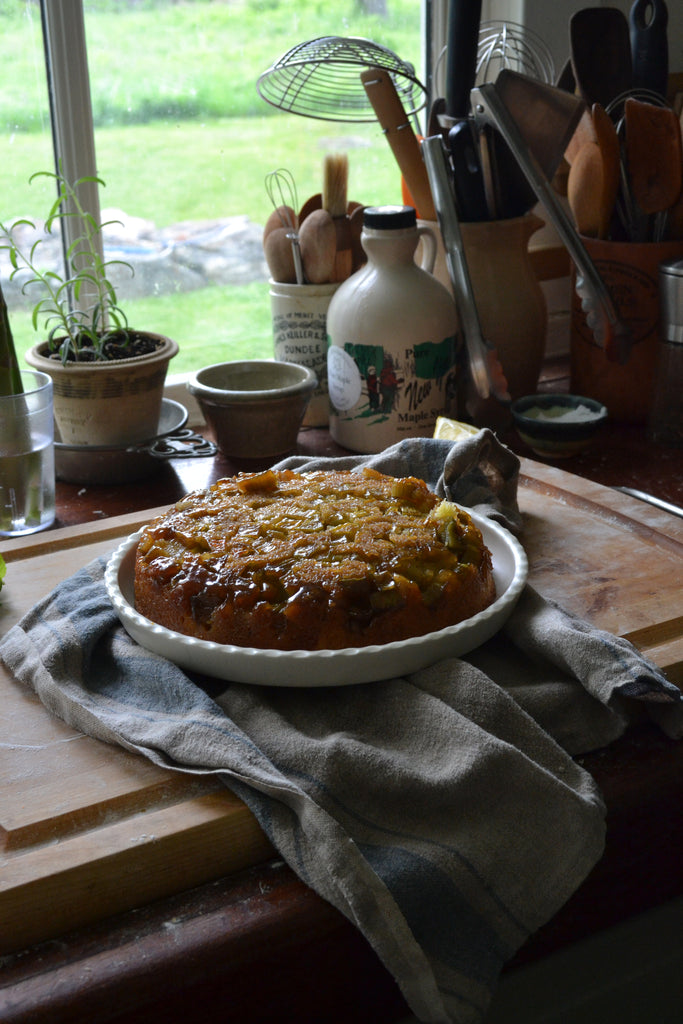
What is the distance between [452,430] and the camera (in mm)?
1153

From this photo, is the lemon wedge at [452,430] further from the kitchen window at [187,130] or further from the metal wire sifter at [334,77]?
the kitchen window at [187,130]

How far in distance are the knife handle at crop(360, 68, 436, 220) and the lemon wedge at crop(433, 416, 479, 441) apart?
0.40 metres

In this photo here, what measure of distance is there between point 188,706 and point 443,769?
0.60 ft

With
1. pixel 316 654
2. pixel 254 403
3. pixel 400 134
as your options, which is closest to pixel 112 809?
pixel 316 654

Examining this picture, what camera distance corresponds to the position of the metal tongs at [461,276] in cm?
128

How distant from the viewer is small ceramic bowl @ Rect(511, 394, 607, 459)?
1282 millimetres

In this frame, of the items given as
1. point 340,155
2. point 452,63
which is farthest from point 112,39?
point 452,63

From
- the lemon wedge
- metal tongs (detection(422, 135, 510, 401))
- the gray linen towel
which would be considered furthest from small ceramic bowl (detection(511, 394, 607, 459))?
the gray linen towel

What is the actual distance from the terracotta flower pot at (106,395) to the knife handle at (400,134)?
41 centimetres

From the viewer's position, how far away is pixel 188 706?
2.36ft

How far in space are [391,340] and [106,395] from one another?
0.34m

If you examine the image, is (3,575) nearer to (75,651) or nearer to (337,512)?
(75,651)

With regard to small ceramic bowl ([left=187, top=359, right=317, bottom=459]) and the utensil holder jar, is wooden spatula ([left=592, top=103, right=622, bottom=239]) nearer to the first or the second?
the utensil holder jar

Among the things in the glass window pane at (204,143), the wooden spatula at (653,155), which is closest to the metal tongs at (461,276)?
the wooden spatula at (653,155)
